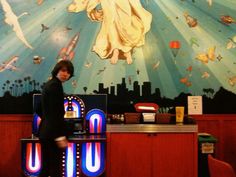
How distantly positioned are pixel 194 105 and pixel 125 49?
4.13 feet

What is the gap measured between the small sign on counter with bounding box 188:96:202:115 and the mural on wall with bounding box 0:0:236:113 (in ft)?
0.25

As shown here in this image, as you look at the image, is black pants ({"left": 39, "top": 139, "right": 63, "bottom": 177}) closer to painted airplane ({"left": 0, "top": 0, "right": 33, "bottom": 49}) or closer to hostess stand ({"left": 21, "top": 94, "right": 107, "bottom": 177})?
hostess stand ({"left": 21, "top": 94, "right": 107, "bottom": 177})

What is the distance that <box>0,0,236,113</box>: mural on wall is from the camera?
14.2 ft

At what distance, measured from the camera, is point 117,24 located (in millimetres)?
4422

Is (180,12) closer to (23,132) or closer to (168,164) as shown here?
(168,164)

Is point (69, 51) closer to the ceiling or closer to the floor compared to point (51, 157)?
closer to the ceiling

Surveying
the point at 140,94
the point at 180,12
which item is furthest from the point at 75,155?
the point at 180,12

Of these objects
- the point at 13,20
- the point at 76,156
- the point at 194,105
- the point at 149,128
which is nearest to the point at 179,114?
the point at 194,105

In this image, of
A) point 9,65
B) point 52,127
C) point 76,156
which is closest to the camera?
point 52,127

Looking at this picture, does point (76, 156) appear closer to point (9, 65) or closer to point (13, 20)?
point (9, 65)

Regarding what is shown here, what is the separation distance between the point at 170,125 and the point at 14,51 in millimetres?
2345

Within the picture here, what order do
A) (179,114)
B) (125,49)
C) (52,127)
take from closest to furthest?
(52,127), (179,114), (125,49)

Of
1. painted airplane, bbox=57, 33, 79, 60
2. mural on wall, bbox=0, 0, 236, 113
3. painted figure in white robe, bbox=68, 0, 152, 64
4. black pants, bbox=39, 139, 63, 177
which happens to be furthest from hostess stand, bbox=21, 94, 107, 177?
painted figure in white robe, bbox=68, 0, 152, 64

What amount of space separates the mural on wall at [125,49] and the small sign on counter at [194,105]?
77 millimetres
